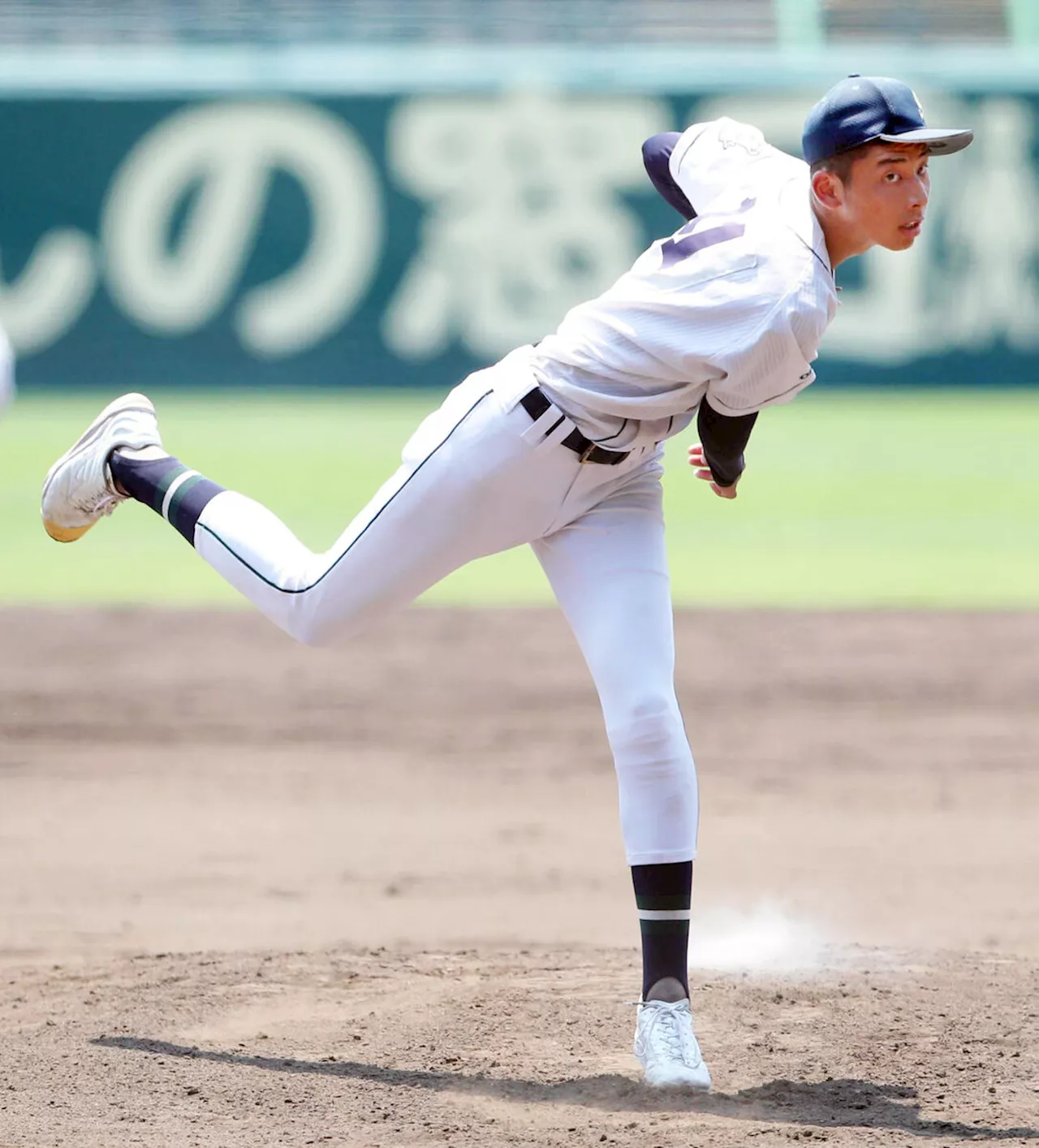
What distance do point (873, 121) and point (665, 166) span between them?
0.64 m

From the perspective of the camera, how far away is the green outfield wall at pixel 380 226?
1192cm

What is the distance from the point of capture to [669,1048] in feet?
9.71

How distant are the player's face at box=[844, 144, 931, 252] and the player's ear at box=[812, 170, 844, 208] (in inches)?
0.5

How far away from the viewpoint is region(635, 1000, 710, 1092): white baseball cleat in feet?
9.62

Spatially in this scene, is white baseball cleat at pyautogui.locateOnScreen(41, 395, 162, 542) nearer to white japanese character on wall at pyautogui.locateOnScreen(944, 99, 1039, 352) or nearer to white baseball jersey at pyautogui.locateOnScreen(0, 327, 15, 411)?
white baseball jersey at pyautogui.locateOnScreen(0, 327, 15, 411)

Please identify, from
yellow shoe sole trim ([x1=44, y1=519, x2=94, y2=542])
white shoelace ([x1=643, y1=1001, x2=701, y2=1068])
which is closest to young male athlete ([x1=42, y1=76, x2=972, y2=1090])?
white shoelace ([x1=643, y1=1001, x2=701, y2=1068])

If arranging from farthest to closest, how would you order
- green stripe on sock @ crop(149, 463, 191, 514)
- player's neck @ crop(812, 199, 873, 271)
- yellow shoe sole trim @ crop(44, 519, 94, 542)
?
yellow shoe sole trim @ crop(44, 519, 94, 542), green stripe on sock @ crop(149, 463, 191, 514), player's neck @ crop(812, 199, 873, 271)

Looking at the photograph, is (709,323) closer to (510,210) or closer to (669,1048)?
(669,1048)

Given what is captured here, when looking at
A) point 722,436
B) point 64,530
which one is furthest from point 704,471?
point 64,530

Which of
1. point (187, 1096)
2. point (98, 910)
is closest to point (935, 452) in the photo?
point (98, 910)

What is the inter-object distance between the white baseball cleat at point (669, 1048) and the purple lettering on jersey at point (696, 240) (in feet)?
4.43

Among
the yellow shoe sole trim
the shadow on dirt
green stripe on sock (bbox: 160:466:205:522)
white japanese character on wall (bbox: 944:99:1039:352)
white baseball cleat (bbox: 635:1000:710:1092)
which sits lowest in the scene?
the shadow on dirt

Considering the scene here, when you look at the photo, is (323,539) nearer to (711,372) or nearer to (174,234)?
(174,234)

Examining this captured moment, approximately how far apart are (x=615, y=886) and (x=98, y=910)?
1421 mm
